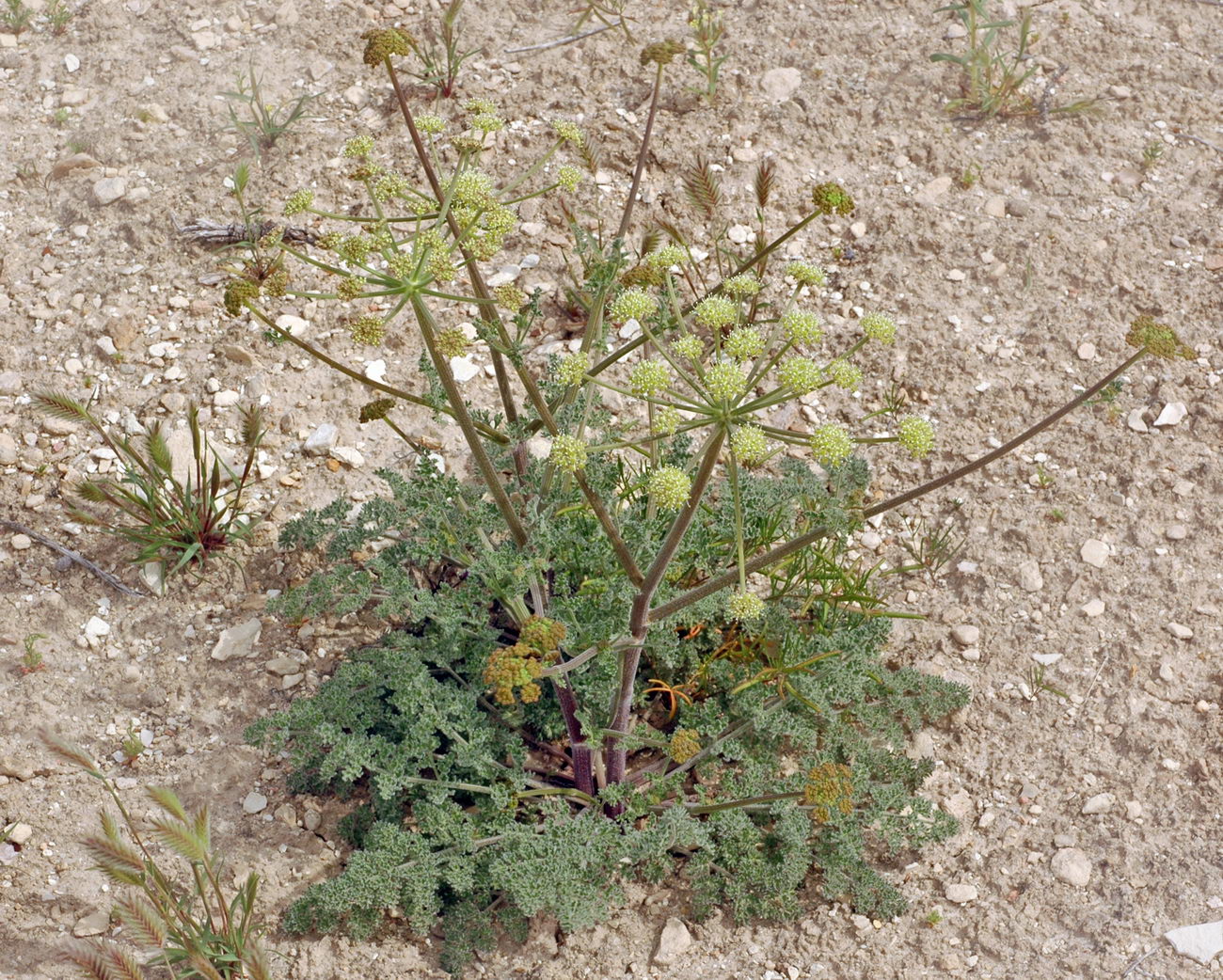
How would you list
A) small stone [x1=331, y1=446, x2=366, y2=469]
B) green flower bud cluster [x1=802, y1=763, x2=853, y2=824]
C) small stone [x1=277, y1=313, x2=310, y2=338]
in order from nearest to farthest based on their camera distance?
green flower bud cluster [x1=802, y1=763, x2=853, y2=824] → small stone [x1=331, y1=446, x2=366, y2=469] → small stone [x1=277, y1=313, x2=310, y2=338]

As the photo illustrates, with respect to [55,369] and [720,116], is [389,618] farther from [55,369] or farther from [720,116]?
[720,116]

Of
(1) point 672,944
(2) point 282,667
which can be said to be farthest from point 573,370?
(2) point 282,667

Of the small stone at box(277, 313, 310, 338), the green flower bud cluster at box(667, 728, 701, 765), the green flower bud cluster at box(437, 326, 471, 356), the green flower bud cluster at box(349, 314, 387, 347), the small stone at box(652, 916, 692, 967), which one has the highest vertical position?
the green flower bud cluster at box(349, 314, 387, 347)

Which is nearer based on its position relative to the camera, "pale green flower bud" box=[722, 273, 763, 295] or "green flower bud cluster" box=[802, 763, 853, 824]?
"pale green flower bud" box=[722, 273, 763, 295]

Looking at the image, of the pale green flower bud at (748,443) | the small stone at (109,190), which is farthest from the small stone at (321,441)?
the pale green flower bud at (748,443)

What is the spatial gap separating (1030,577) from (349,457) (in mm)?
2712

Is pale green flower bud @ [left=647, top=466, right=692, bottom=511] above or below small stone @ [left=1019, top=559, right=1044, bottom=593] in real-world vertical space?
above

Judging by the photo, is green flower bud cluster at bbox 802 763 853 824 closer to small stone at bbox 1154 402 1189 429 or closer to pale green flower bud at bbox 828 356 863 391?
pale green flower bud at bbox 828 356 863 391

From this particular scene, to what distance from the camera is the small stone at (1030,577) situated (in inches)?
165

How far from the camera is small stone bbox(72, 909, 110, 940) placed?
10.9 ft

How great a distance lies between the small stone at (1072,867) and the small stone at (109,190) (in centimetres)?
491

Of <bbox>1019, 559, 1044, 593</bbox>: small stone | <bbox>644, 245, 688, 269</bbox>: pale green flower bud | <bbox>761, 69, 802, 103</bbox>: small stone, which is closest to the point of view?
<bbox>644, 245, 688, 269</bbox>: pale green flower bud

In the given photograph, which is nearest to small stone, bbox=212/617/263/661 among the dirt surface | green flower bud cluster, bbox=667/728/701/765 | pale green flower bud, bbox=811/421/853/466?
the dirt surface

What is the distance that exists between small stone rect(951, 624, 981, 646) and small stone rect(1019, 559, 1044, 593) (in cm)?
27
